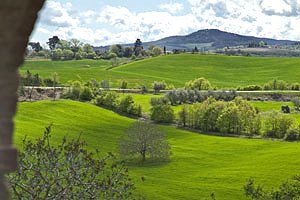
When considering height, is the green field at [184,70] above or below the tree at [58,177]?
below

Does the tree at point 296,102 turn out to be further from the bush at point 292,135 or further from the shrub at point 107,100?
the shrub at point 107,100

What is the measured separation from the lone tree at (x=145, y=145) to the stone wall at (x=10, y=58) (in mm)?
56689

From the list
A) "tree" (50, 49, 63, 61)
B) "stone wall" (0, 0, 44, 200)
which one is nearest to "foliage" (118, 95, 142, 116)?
"stone wall" (0, 0, 44, 200)

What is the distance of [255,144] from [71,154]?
63.5m

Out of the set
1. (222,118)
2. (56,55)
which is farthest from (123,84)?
(56,55)

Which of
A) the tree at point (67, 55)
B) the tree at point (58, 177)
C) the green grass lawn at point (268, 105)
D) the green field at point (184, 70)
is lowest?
the green grass lawn at point (268, 105)

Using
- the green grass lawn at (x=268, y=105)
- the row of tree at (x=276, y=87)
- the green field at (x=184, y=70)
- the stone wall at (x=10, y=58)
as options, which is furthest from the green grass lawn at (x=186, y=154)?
the row of tree at (x=276, y=87)

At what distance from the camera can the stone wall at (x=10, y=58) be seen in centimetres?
491

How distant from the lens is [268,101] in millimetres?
111750

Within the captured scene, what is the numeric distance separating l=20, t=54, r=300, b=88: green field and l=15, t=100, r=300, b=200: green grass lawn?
4329cm

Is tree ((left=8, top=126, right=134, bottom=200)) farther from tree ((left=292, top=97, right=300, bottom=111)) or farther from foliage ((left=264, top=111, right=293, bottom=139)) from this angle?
tree ((left=292, top=97, right=300, bottom=111))

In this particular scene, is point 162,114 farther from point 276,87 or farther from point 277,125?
point 276,87

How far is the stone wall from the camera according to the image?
4914mm

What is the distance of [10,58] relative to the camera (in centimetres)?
502
